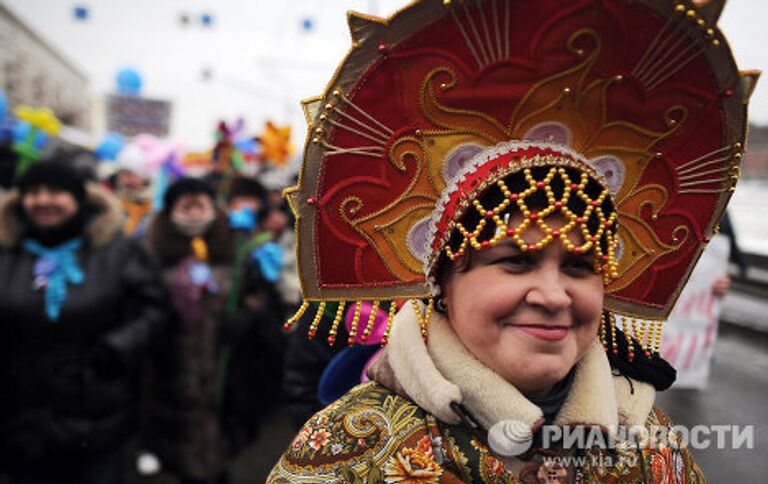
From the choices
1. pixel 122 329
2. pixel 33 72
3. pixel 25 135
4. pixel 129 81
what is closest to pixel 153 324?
pixel 122 329

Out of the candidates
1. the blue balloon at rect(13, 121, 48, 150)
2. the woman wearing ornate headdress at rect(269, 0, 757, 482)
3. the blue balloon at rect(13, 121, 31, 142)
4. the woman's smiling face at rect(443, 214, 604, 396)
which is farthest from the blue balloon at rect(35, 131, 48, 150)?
the woman's smiling face at rect(443, 214, 604, 396)

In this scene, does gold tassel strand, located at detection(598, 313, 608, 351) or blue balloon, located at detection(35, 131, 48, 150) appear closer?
gold tassel strand, located at detection(598, 313, 608, 351)

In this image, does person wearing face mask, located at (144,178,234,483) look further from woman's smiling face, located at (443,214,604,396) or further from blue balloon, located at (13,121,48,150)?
woman's smiling face, located at (443,214,604,396)

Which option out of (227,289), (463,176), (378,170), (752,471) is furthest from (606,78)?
(752,471)

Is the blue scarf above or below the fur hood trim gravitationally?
below

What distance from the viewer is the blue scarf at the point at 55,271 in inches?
111

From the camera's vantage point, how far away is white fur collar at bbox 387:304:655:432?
114 cm

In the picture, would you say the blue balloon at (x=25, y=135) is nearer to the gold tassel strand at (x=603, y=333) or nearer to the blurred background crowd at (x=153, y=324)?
the blurred background crowd at (x=153, y=324)

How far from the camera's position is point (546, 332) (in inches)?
44.0

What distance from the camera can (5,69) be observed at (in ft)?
40.6

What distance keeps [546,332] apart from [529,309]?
0.06m

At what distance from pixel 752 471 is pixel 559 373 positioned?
10.8 ft

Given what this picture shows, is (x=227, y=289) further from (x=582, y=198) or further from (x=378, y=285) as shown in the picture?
(x=582, y=198)

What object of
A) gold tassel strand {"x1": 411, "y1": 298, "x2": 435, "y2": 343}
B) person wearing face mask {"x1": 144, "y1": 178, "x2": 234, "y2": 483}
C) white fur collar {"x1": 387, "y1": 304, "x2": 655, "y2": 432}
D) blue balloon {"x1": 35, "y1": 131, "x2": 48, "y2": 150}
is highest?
blue balloon {"x1": 35, "y1": 131, "x2": 48, "y2": 150}
